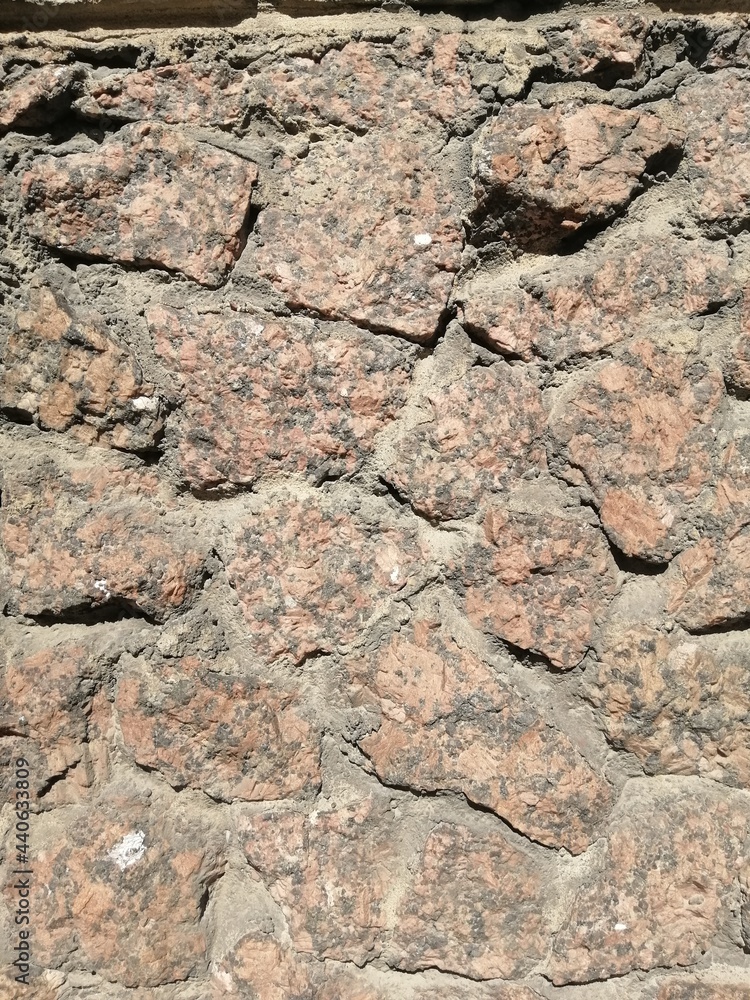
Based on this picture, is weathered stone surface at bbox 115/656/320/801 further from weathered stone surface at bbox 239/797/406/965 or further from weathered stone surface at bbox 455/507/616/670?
weathered stone surface at bbox 455/507/616/670

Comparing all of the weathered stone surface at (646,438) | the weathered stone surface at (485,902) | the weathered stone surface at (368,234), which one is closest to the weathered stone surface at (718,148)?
the weathered stone surface at (646,438)

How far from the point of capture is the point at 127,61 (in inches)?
39.4

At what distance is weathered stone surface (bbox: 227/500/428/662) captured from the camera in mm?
1016

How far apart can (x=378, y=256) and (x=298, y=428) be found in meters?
0.24

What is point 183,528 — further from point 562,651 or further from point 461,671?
point 562,651

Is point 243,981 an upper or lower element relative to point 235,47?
lower

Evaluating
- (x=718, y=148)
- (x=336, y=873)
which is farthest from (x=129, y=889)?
(x=718, y=148)

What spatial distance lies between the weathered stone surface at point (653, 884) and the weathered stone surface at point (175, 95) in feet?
3.44

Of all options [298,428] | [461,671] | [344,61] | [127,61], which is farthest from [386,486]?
[127,61]

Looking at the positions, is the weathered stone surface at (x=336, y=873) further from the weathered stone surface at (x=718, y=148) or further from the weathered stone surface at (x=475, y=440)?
the weathered stone surface at (x=718, y=148)

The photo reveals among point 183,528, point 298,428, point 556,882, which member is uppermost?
point 298,428

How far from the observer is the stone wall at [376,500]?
97 centimetres

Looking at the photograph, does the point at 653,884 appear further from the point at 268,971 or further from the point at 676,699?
the point at 268,971

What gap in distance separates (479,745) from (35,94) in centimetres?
101
